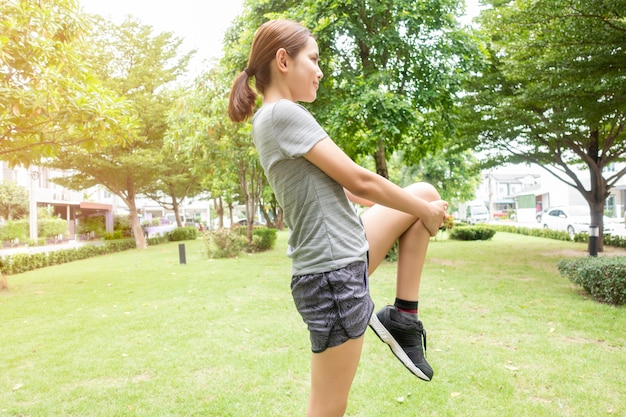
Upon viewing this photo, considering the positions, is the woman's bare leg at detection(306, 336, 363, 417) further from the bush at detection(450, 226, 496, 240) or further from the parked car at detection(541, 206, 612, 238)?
the bush at detection(450, 226, 496, 240)

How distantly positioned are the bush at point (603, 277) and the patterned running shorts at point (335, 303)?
748 cm

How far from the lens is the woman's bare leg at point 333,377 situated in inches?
59.9

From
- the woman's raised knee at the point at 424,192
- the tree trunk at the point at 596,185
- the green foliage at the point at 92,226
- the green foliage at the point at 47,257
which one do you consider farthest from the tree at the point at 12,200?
the woman's raised knee at the point at 424,192

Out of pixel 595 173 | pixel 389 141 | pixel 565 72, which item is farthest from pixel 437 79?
pixel 595 173

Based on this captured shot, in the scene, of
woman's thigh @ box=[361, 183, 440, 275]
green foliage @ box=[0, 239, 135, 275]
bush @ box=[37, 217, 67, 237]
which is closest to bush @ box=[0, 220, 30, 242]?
bush @ box=[37, 217, 67, 237]

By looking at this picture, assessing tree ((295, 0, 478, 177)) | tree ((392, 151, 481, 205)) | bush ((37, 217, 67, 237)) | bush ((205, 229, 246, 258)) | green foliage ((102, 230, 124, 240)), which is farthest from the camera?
tree ((392, 151, 481, 205))

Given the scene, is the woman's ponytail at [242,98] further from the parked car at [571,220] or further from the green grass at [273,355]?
the parked car at [571,220]

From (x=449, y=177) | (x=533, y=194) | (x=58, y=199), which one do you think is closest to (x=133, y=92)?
(x=58, y=199)

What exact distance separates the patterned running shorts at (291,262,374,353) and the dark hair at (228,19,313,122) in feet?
2.52

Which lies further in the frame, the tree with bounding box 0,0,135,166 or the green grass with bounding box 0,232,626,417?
the tree with bounding box 0,0,135,166

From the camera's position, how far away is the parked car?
23.5 metres

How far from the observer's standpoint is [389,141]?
40.2 feet

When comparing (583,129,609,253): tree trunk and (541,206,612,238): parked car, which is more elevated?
(583,129,609,253): tree trunk

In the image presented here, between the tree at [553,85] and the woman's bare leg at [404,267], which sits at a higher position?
the tree at [553,85]
